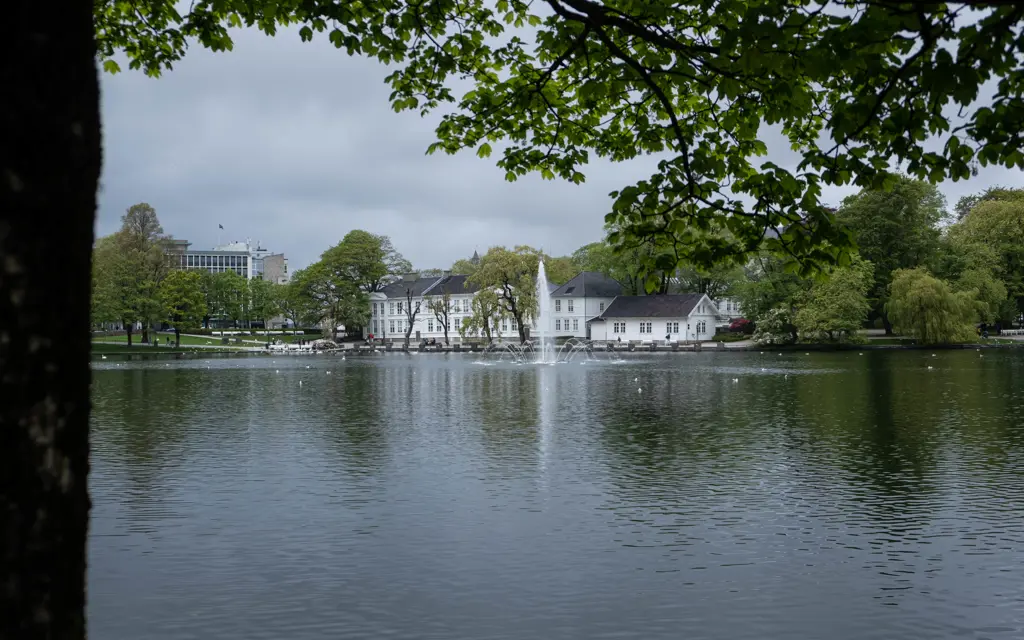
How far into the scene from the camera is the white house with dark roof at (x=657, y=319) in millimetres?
93688

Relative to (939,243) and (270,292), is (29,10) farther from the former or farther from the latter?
(270,292)

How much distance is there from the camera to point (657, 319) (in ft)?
313

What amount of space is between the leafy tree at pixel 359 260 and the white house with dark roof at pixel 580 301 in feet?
63.5

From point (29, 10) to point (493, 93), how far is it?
717 centimetres

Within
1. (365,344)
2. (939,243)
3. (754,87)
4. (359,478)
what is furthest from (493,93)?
(365,344)

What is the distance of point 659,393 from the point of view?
33.0 meters

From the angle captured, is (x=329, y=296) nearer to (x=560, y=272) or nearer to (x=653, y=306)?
(x=560, y=272)

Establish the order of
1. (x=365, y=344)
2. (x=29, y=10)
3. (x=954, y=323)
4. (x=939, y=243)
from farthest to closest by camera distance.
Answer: (x=365, y=344) < (x=939, y=243) < (x=954, y=323) < (x=29, y=10)

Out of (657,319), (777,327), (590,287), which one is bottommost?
(777,327)

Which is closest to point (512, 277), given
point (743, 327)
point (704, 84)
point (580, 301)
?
point (580, 301)

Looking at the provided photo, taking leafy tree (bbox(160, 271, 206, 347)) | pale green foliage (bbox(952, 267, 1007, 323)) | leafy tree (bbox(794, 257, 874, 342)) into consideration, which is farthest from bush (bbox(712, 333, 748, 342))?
leafy tree (bbox(160, 271, 206, 347))

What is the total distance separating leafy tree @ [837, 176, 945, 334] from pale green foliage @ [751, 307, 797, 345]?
7396 millimetres

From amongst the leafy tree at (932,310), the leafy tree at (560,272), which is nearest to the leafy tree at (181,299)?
the leafy tree at (560,272)

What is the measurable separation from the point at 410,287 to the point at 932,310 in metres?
64.3
